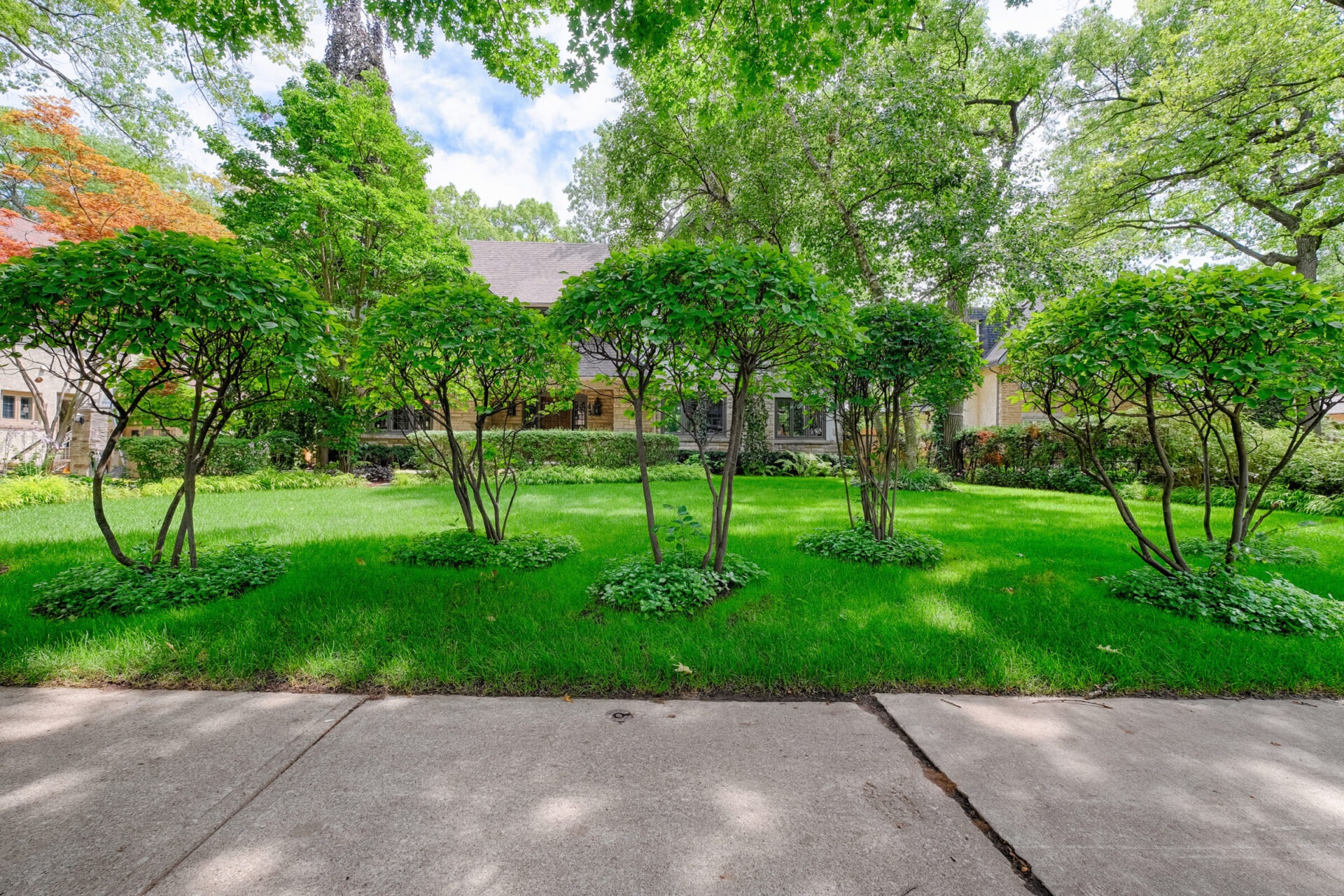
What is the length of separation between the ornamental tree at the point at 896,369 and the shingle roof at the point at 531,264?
15.0m

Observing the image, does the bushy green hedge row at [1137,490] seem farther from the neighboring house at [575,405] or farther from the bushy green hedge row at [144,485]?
the bushy green hedge row at [144,485]

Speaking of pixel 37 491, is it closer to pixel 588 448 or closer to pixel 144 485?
pixel 144 485

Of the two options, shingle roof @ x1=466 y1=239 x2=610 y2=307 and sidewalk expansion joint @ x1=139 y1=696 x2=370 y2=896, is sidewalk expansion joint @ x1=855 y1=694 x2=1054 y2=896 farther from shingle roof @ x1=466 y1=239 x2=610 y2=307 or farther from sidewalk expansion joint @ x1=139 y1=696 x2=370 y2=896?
shingle roof @ x1=466 y1=239 x2=610 y2=307

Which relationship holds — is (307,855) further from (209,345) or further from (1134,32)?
(1134,32)

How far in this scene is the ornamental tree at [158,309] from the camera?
114 inches

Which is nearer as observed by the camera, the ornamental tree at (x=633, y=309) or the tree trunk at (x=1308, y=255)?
the ornamental tree at (x=633, y=309)

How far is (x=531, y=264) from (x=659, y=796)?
70.9 ft

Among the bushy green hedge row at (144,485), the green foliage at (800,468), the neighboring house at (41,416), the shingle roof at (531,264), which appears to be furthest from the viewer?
the shingle roof at (531,264)

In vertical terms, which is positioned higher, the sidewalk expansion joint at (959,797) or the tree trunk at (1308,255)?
the tree trunk at (1308,255)

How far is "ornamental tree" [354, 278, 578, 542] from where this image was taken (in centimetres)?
393

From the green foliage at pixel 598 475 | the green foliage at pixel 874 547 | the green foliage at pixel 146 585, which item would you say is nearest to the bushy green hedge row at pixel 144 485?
the green foliage at pixel 598 475

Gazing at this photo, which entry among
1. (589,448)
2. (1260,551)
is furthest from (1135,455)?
(589,448)

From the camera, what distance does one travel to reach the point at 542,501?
8.55 m

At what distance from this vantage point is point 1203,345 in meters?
3.08
